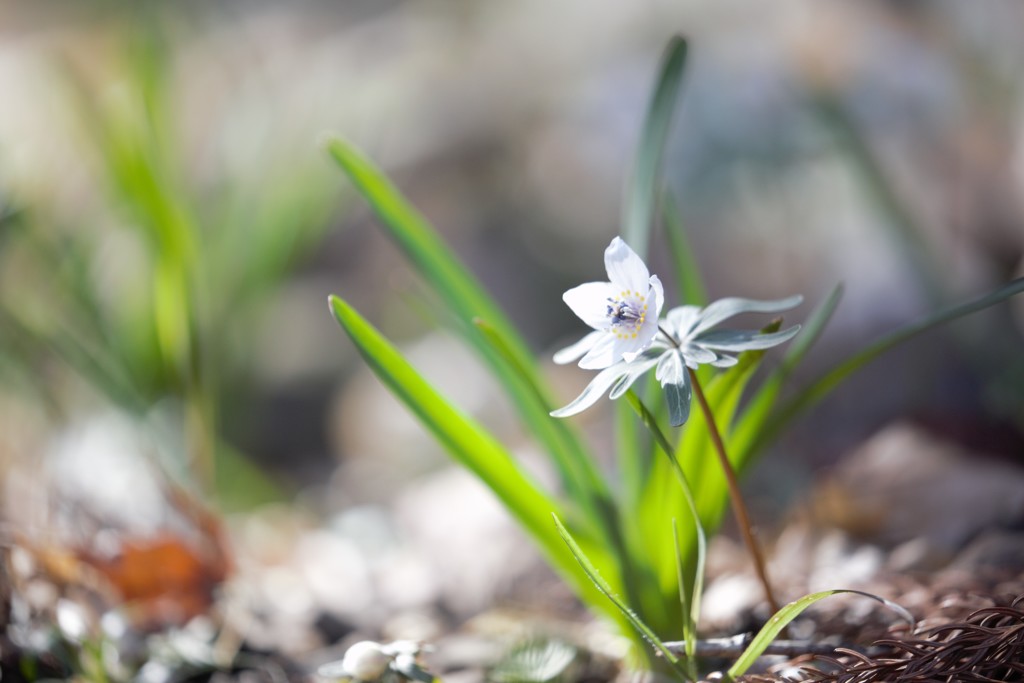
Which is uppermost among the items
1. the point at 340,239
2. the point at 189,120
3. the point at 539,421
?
the point at 189,120

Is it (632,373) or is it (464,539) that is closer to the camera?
(632,373)

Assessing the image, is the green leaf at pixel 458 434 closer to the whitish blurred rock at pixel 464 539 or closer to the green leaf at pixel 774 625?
the green leaf at pixel 774 625

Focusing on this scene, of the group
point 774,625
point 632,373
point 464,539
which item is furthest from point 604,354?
point 464,539

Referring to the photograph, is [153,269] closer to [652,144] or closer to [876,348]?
[652,144]

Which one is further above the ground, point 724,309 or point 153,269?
point 153,269

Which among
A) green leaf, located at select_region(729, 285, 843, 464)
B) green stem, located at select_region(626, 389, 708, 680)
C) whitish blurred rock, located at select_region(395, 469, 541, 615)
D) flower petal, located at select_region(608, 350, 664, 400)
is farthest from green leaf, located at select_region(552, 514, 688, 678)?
whitish blurred rock, located at select_region(395, 469, 541, 615)

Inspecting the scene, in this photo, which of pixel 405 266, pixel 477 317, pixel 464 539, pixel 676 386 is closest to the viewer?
pixel 676 386

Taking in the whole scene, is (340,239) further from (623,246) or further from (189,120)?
(623,246)

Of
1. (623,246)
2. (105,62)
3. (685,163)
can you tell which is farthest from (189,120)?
(623,246)
